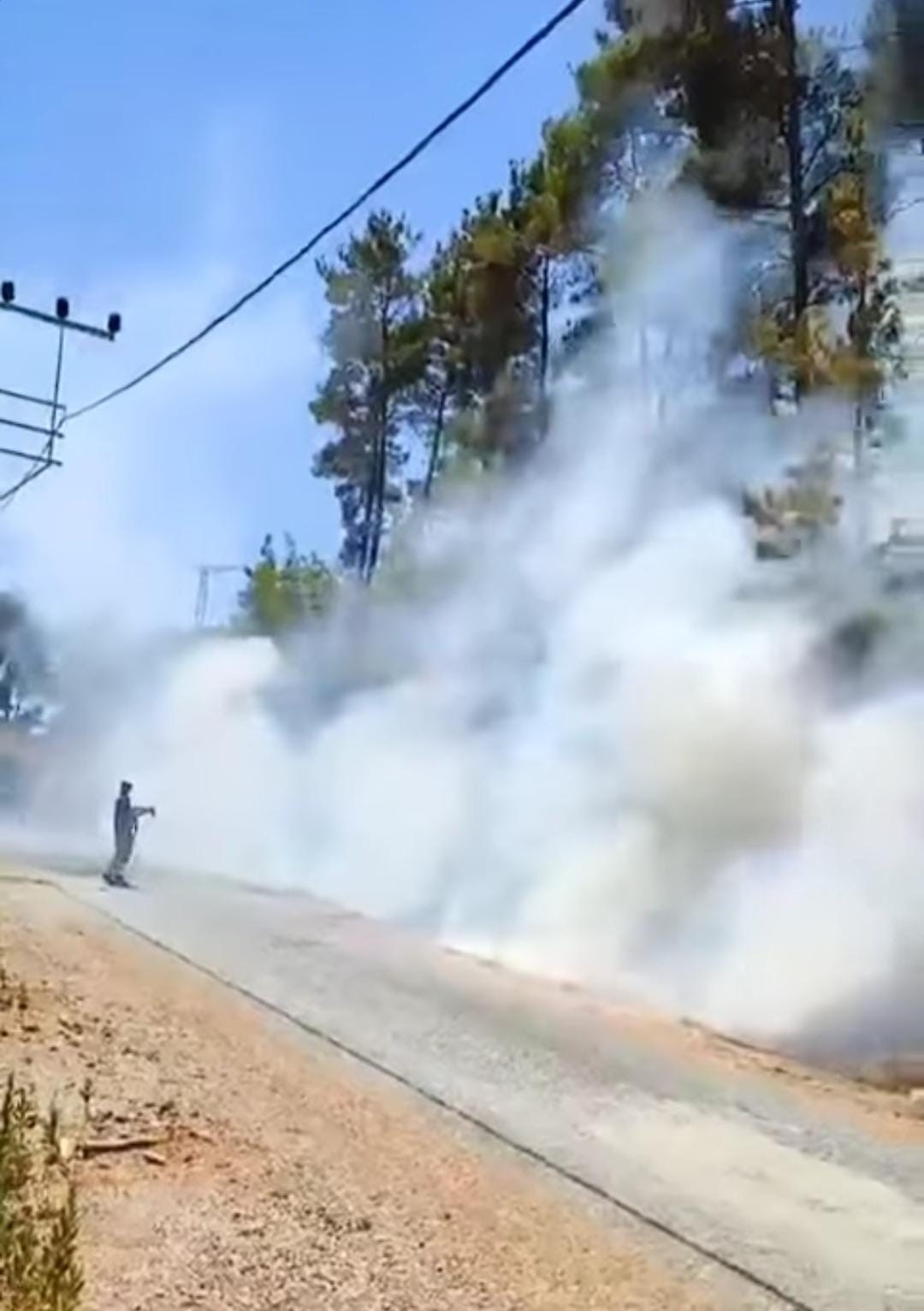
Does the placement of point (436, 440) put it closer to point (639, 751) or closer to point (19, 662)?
point (639, 751)

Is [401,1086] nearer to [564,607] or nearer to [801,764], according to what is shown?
[801,764]

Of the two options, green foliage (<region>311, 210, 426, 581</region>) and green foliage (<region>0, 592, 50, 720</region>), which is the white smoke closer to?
green foliage (<region>311, 210, 426, 581</region>)

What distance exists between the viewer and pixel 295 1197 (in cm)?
662

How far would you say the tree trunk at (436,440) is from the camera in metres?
Answer: 29.4

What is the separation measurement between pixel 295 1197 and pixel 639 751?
1171 cm

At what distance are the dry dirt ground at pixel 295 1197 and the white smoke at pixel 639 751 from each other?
4.45m

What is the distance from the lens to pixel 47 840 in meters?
38.1

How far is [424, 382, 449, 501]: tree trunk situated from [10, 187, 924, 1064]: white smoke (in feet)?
2.77

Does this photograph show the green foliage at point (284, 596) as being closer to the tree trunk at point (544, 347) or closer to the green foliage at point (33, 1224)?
the tree trunk at point (544, 347)

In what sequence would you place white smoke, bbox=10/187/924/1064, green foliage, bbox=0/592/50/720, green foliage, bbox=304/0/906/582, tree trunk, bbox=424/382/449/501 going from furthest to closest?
green foliage, bbox=0/592/50/720
tree trunk, bbox=424/382/449/501
green foliage, bbox=304/0/906/582
white smoke, bbox=10/187/924/1064

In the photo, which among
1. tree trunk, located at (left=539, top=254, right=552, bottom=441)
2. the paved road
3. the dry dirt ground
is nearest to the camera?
the dry dirt ground

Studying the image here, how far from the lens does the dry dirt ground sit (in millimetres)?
5566

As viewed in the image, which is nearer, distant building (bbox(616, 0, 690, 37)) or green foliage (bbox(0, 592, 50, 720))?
distant building (bbox(616, 0, 690, 37))

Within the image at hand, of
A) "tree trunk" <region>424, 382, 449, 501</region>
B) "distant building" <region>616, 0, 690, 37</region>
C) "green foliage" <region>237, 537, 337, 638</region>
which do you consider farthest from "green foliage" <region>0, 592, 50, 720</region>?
"distant building" <region>616, 0, 690, 37</region>
